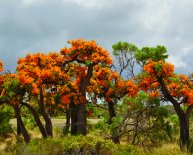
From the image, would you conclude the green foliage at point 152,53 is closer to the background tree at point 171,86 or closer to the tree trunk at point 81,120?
the background tree at point 171,86

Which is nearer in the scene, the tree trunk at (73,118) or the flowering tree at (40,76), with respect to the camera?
the flowering tree at (40,76)

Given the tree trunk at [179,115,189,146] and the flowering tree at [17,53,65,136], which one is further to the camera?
the tree trunk at [179,115,189,146]

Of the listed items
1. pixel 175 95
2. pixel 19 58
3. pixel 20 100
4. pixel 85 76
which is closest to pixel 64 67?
pixel 85 76

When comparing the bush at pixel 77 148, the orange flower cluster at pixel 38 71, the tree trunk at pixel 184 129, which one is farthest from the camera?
the tree trunk at pixel 184 129

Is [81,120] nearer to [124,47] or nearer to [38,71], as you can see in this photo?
[38,71]

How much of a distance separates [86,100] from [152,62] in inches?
280

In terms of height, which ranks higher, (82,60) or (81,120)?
(82,60)

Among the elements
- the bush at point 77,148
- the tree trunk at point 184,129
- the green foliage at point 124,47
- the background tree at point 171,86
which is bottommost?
the bush at point 77,148

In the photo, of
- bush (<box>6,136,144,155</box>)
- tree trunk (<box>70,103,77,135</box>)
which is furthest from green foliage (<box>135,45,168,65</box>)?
bush (<box>6,136,144,155</box>)

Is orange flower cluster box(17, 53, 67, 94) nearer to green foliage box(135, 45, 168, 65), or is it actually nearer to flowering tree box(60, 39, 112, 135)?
flowering tree box(60, 39, 112, 135)

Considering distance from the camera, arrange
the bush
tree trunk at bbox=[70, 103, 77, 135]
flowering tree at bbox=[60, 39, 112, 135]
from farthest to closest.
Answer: tree trunk at bbox=[70, 103, 77, 135] → flowering tree at bbox=[60, 39, 112, 135] → the bush

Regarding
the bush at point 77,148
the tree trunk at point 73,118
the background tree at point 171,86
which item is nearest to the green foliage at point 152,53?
the background tree at point 171,86

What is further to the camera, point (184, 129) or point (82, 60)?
point (82, 60)

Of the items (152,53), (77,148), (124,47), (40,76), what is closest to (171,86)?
(152,53)
